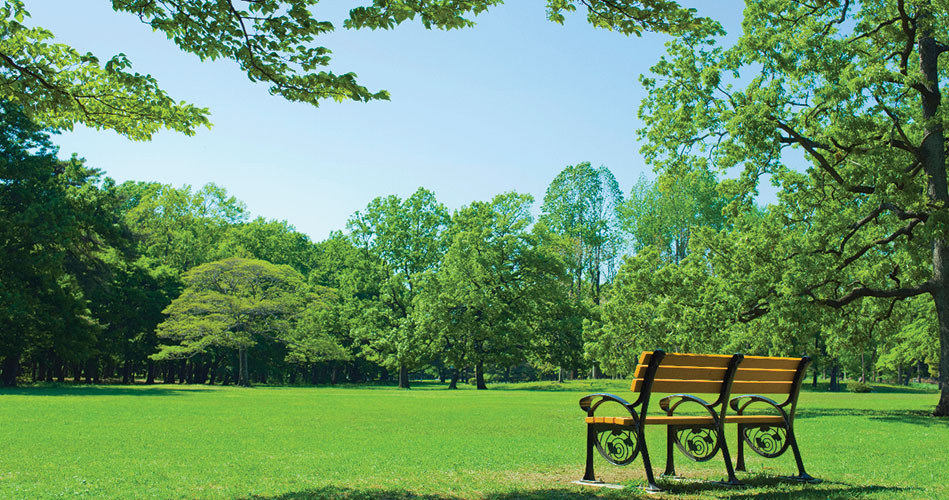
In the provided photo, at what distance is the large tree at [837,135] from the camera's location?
17.3 meters

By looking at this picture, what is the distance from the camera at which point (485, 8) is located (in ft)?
22.9

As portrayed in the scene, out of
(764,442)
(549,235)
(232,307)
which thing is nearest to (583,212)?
(549,235)

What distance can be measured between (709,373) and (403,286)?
47.5m

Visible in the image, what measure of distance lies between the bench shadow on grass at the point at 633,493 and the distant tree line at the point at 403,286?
41.5 ft

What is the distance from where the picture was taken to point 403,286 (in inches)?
2117

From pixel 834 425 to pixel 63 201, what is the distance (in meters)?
35.3

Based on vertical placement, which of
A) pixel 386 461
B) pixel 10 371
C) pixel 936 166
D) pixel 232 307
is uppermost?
pixel 936 166

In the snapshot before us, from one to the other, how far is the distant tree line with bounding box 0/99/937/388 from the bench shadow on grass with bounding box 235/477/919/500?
498 inches

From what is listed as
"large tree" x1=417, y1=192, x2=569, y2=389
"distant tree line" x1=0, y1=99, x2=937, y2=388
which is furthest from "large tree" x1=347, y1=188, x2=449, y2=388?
"large tree" x1=417, y1=192, x2=569, y2=389

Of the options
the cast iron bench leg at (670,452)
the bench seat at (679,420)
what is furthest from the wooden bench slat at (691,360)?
the cast iron bench leg at (670,452)

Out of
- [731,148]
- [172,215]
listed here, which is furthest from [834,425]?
[172,215]

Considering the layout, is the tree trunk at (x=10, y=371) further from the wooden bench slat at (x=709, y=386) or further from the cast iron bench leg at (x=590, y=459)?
the wooden bench slat at (x=709, y=386)

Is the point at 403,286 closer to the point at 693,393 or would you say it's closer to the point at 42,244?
the point at 42,244

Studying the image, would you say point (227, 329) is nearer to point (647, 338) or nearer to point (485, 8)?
point (647, 338)
